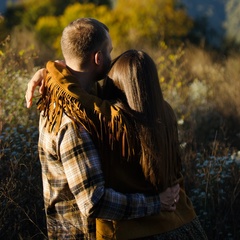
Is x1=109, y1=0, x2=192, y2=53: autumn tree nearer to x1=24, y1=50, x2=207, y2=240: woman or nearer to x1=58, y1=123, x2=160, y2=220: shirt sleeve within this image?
x1=24, y1=50, x2=207, y2=240: woman

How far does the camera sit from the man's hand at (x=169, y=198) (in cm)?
197

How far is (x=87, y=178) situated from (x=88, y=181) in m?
0.01

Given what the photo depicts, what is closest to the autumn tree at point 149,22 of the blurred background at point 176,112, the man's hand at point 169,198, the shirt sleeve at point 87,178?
the blurred background at point 176,112

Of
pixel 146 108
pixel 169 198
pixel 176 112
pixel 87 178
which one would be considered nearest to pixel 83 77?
pixel 146 108

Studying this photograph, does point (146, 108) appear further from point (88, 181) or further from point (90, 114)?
point (88, 181)

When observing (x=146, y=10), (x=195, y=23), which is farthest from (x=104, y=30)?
(x=195, y=23)

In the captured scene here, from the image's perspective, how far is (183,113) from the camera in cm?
651

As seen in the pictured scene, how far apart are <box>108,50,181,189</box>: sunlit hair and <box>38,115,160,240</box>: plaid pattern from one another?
0.43 ft

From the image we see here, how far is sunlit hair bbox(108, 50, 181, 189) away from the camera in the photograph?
190 cm

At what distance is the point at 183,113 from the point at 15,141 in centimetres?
312

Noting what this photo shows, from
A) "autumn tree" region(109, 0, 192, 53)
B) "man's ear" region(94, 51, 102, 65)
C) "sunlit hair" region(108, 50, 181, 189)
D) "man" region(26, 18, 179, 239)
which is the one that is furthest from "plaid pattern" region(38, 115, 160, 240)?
"autumn tree" region(109, 0, 192, 53)

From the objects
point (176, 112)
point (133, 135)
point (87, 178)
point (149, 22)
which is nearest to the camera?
point (87, 178)

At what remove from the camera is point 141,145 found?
6.26 ft

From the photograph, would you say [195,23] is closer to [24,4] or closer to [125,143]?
[24,4]
